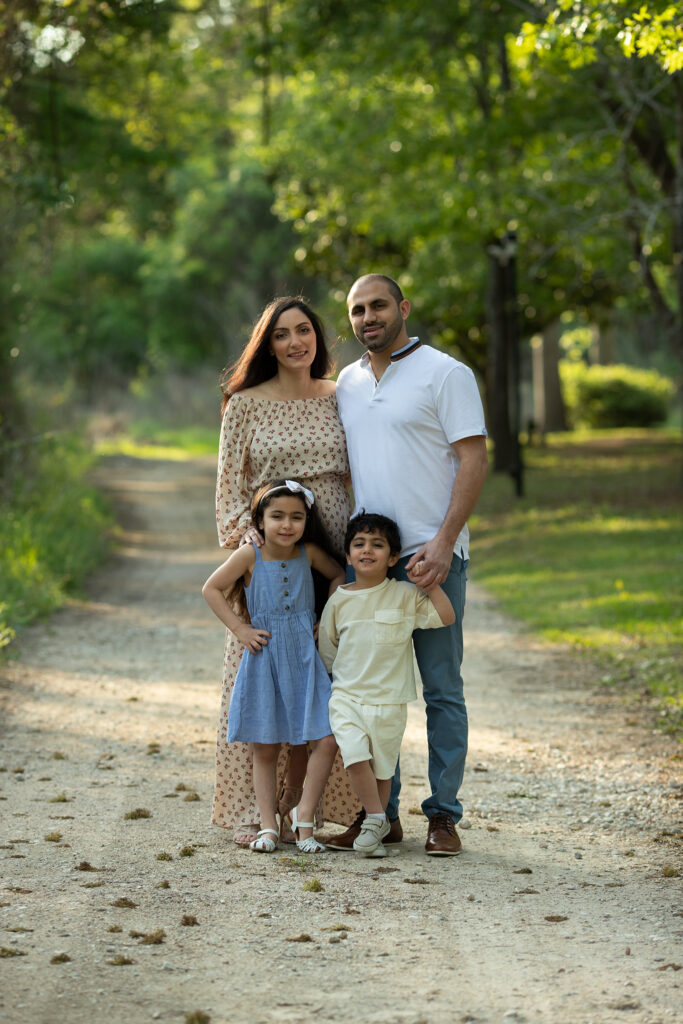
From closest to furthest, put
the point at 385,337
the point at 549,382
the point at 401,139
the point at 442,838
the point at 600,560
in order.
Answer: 1. the point at 385,337
2. the point at 442,838
3. the point at 600,560
4. the point at 401,139
5. the point at 549,382

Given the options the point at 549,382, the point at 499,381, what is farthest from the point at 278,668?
the point at 549,382

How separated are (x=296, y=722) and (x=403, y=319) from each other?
1560 mm

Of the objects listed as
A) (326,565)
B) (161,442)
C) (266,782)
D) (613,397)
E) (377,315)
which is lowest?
(266,782)

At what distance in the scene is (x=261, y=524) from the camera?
16.0ft

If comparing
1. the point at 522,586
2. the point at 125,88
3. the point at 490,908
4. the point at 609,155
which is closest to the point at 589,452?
the point at 609,155

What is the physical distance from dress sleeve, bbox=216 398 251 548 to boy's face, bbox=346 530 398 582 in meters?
0.50

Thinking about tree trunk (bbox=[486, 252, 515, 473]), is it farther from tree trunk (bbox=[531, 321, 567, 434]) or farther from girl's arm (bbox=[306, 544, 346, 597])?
girl's arm (bbox=[306, 544, 346, 597])

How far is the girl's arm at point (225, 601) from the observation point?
15.8 feet

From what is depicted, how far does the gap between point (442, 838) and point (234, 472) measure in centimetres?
160

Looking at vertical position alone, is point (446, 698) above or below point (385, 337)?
below

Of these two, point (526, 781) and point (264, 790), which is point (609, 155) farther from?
point (264, 790)

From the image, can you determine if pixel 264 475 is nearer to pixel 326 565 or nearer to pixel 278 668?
pixel 326 565

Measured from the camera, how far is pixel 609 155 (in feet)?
56.3

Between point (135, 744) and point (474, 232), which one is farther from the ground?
point (474, 232)
